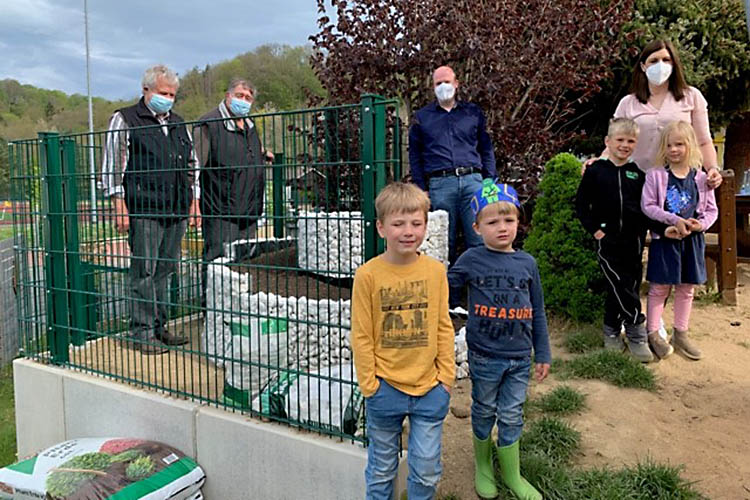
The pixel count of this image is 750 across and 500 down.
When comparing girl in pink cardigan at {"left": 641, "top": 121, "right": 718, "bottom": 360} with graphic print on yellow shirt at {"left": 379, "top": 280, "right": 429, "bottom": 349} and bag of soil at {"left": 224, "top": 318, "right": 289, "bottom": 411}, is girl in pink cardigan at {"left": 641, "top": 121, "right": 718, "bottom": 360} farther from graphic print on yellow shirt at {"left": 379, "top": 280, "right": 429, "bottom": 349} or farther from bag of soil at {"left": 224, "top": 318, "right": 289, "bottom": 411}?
bag of soil at {"left": 224, "top": 318, "right": 289, "bottom": 411}

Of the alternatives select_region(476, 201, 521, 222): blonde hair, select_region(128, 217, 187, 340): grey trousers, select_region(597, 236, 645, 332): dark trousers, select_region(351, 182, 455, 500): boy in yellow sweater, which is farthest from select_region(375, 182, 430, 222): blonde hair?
select_region(597, 236, 645, 332): dark trousers

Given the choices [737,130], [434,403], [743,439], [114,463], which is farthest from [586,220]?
[737,130]

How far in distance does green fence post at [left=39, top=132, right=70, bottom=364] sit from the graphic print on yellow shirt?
9.41 ft

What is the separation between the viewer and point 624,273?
4.18 metres

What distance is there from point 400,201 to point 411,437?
3.27 feet

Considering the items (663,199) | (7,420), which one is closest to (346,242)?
(663,199)

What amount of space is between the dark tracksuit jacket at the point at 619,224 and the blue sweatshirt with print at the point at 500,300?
5.57 ft

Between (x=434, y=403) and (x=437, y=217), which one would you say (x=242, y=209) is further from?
(x=437, y=217)

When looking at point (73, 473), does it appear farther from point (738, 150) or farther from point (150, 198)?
point (738, 150)

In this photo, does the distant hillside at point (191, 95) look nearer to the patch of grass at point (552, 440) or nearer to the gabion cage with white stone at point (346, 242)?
the gabion cage with white stone at point (346, 242)

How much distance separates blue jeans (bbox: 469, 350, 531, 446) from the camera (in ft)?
8.81

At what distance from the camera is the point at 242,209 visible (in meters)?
3.34

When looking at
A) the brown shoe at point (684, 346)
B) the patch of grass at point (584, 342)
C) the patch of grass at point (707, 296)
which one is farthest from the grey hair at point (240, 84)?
the patch of grass at point (707, 296)

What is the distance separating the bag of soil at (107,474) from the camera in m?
3.20
